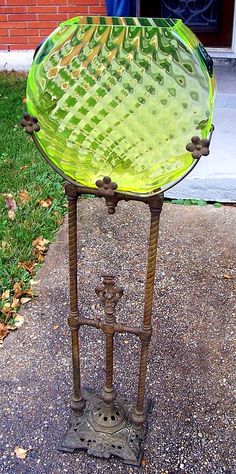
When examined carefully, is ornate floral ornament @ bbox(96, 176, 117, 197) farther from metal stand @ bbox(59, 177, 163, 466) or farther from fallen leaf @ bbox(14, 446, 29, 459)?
fallen leaf @ bbox(14, 446, 29, 459)

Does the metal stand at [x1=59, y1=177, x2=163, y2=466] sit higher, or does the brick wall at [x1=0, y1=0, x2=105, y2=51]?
the brick wall at [x1=0, y1=0, x2=105, y2=51]

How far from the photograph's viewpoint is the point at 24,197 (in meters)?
4.33

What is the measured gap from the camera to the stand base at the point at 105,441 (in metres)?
2.29

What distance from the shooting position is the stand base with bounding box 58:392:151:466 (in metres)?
2.29

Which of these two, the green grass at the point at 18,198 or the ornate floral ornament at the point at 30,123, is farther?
the green grass at the point at 18,198

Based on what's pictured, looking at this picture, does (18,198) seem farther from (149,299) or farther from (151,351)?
(149,299)

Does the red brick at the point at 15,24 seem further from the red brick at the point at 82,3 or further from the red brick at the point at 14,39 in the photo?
the red brick at the point at 82,3

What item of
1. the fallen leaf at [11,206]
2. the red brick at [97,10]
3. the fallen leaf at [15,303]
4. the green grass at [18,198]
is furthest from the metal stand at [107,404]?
the red brick at [97,10]

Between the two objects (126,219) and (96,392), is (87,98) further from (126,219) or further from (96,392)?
(126,219)

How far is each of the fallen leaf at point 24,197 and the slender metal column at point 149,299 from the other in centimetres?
230

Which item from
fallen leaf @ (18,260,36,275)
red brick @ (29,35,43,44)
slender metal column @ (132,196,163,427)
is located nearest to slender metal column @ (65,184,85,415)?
slender metal column @ (132,196,163,427)

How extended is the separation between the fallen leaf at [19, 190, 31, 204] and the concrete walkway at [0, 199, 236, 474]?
436 millimetres

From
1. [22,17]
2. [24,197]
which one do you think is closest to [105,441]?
[24,197]

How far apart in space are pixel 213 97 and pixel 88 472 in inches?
59.5
